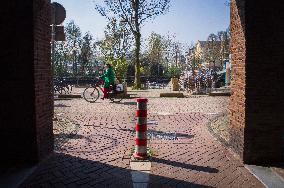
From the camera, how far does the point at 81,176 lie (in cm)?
525

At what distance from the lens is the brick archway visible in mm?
5516

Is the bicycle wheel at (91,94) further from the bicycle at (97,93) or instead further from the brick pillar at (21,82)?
the brick pillar at (21,82)

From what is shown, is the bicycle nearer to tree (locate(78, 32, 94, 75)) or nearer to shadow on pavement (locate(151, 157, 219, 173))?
shadow on pavement (locate(151, 157, 219, 173))

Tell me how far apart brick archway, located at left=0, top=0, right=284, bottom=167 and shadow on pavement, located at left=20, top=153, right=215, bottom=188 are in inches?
17.0

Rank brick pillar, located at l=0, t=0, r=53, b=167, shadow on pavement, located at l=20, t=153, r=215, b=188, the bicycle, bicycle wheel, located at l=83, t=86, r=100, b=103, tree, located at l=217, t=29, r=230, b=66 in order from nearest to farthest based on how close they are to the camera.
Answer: shadow on pavement, located at l=20, t=153, r=215, b=188, brick pillar, located at l=0, t=0, r=53, b=167, the bicycle, bicycle wheel, located at l=83, t=86, r=100, b=103, tree, located at l=217, t=29, r=230, b=66

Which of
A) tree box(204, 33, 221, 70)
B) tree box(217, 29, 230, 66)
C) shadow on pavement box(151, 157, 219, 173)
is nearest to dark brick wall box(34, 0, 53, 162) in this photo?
shadow on pavement box(151, 157, 219, 173)

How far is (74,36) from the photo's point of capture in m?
55.4

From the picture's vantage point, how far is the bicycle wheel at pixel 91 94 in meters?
16.3

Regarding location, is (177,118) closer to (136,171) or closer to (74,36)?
(136,171)

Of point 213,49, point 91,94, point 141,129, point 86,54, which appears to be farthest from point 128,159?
point 213,49

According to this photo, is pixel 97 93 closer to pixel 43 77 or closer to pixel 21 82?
pixel 43 77

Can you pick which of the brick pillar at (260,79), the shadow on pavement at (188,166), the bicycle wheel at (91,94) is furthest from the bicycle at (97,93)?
the brick pillar at (260,79)

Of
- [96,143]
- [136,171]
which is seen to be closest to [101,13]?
[96,143]

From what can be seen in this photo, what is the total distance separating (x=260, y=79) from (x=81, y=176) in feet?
10.7
